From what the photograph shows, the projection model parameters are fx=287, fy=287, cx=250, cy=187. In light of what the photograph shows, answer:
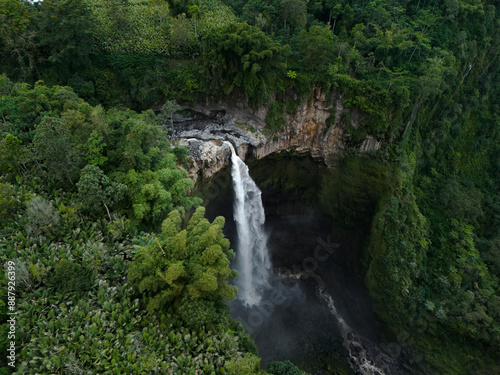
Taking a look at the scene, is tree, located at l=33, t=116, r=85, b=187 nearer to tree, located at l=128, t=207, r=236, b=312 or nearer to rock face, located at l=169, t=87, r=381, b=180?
tree, located at l=128, t=207, r=236, b=312

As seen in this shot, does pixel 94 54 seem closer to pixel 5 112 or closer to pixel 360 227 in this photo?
pixel 5 112

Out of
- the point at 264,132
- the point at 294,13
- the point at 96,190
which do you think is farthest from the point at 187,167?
the point at 294,13

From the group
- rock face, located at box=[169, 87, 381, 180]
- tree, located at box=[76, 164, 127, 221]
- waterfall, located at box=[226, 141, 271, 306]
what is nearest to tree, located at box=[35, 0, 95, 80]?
rock face, located at box=[169, 87, 381, 180]

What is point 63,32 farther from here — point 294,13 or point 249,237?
point 249,237

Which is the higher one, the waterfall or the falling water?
the waterfall

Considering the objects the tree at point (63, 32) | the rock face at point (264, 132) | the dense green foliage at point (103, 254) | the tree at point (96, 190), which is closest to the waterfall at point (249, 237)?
the rock face at point (264, 132)

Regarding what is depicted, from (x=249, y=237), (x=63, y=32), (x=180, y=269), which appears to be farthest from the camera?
(x=249, y=237)

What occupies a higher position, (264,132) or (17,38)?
(17,38)
